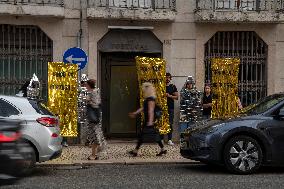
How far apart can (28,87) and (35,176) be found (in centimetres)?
524

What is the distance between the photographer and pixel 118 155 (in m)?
14.1

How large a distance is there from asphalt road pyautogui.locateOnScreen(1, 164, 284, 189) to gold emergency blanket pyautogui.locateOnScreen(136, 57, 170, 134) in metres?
3.85

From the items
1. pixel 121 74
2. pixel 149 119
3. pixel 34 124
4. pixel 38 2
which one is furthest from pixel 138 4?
pixel 34 124

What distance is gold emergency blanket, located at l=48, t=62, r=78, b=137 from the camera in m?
15.9

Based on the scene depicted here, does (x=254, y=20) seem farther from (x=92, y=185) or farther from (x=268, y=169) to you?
(x=92, y=185)

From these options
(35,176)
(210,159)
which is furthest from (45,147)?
(210,159)

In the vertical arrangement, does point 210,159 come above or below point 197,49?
below

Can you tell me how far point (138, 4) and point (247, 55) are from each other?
3658 millimetres

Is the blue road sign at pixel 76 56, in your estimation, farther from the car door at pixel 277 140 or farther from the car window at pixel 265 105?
the car door at pixel 277 140

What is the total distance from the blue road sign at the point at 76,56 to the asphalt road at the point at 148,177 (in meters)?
3.79

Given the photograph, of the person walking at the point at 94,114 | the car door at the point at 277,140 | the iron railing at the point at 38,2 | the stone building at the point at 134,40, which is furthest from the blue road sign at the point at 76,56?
the car door at the point at 277,140

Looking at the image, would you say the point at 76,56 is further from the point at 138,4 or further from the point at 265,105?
the point at 265,105

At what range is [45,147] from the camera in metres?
11.3

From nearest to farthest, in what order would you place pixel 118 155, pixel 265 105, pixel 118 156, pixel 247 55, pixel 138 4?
1. pixel 265 105
2. pixel 118 156
3. pixel 118 155
4. pixel 138 4
5. pixel 247 55
